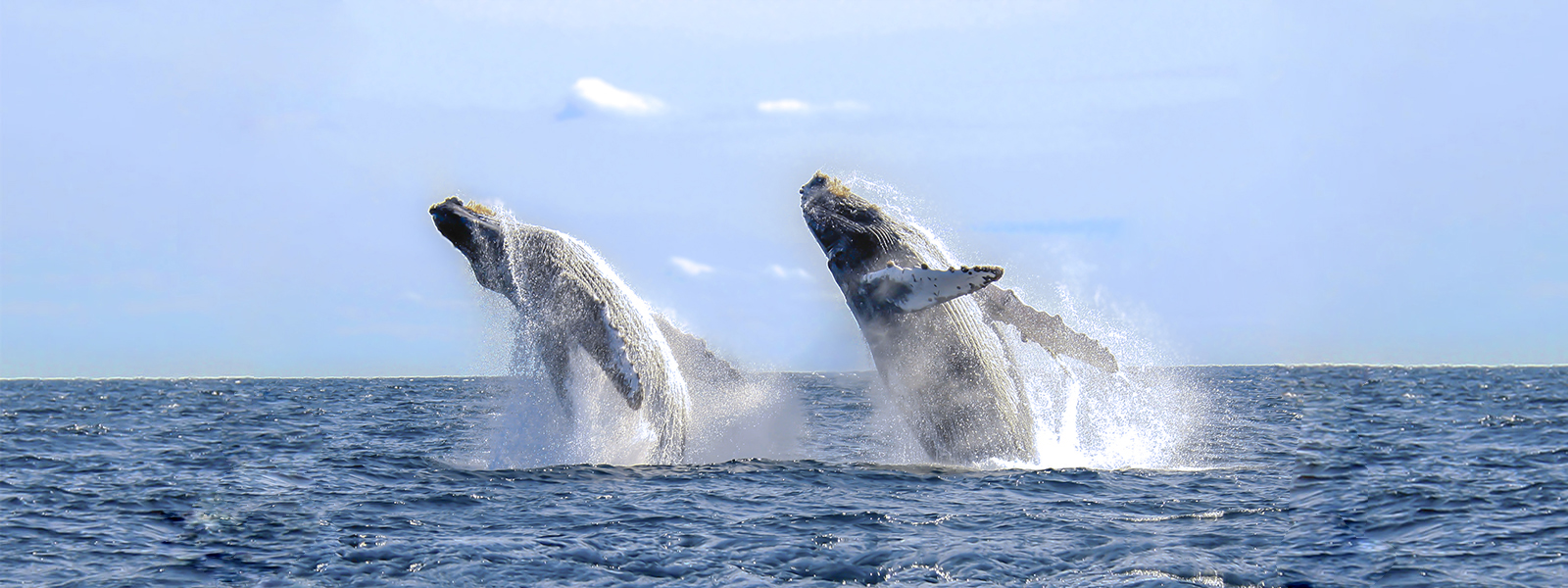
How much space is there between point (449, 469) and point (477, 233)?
3392 mm

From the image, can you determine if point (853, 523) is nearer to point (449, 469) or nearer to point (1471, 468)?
point (449, 469)

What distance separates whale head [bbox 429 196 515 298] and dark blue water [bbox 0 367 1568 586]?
9.21ft

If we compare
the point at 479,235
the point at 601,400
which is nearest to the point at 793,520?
the point at 601,400

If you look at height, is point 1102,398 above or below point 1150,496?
above

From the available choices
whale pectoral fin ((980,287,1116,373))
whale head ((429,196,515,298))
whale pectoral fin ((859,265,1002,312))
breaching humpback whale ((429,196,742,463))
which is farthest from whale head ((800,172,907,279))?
whale head ((429,196,515,298))

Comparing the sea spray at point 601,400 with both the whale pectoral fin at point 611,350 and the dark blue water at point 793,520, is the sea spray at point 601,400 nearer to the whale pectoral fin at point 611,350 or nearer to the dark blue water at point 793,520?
the whale pectoral fin at point 611,350

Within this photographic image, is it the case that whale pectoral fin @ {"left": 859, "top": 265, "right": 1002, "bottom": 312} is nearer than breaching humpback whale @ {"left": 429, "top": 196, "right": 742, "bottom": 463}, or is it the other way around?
whale pectoral fin @ {"left": 859, "top": 265, "right": 1002, "bottom": 312}

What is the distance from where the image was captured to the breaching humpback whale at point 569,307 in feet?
46.9

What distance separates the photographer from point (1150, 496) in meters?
11.8

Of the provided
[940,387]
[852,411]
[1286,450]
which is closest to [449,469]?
[940,387]

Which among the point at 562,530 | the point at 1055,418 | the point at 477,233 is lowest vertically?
the point at 562,530

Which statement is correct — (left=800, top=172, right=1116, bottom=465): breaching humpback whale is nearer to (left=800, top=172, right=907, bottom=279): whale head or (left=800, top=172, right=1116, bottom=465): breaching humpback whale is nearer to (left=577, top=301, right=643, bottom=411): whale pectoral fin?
(left=800, top=172, right=907, bottom=279): whale head

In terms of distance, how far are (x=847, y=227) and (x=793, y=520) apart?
5245 millimetres

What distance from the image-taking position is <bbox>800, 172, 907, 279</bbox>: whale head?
14352 mm
